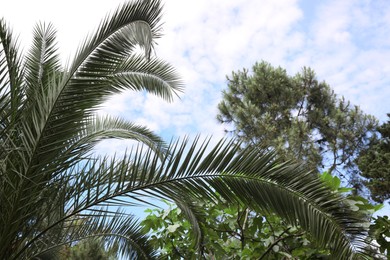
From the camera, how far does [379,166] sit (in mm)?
16391

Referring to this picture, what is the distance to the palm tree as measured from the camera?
3125 millimetres

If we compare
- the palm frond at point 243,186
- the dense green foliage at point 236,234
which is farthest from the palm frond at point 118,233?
the palm frond at point 243,186

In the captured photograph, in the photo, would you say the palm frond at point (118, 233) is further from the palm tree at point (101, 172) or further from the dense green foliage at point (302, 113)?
the dense green foliage at point (302, 113)

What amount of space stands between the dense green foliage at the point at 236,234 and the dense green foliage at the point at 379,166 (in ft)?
42.5

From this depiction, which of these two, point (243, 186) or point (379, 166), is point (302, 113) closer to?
point (379, 166)

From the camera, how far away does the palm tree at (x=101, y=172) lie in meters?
3.12

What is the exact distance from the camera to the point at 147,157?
11.4 ft

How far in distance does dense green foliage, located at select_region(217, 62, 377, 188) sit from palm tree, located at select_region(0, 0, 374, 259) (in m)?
13.8

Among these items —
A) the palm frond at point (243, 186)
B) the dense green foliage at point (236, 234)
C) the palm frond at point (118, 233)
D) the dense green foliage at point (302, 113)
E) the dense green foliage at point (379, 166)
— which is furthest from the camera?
the dense green foliage at point (302, 113)

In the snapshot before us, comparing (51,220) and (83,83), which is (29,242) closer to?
(51,220)

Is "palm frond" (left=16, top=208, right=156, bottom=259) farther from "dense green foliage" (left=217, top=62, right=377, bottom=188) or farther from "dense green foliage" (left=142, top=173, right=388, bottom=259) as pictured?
"dense green foliage" (left=217, top=62, right=377, bottom=188)

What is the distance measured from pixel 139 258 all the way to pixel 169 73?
2.96m

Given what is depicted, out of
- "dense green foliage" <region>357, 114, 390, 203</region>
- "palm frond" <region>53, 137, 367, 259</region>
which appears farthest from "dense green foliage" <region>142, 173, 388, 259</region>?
"dense green foliage" <region>357, 114, 390, 203</region>

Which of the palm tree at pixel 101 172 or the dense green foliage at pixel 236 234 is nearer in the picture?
the palm tree at pixel 101 172
